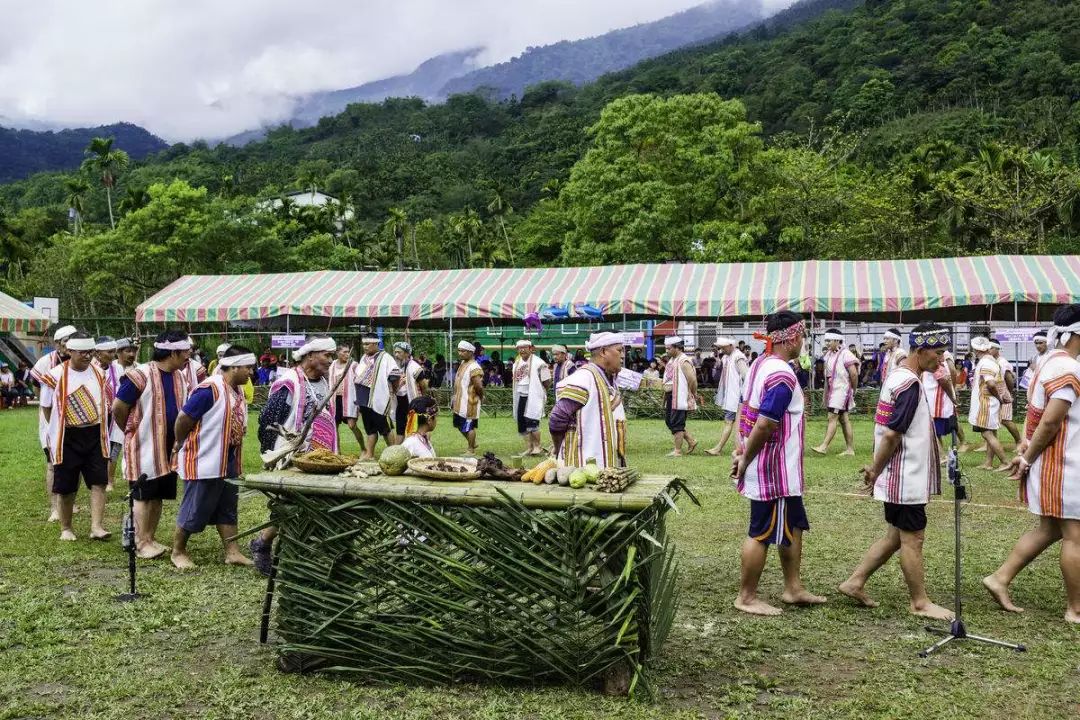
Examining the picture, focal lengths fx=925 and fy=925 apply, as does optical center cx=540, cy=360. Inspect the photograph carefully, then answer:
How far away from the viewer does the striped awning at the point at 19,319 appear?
1010 inches

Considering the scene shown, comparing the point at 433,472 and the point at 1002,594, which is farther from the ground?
the point at 433,472

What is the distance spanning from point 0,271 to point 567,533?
75.6 metres

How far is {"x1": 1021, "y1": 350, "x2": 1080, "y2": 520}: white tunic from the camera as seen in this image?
18.4ft

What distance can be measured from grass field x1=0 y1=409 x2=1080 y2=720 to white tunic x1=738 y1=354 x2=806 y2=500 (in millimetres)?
851

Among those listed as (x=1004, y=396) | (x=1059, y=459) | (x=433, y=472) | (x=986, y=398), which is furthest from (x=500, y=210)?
(x=433, y=472)

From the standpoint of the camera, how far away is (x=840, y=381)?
14.3 metres

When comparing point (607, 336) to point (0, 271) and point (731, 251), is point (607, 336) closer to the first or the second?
point (731, 251)

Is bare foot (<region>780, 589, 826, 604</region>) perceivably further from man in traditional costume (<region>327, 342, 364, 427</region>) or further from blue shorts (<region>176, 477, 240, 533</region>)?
man in traditional costume (<region>327, 342, 364, 427</region>)

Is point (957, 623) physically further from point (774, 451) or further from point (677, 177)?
point (677, 177)

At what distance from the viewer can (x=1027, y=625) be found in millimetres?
5707

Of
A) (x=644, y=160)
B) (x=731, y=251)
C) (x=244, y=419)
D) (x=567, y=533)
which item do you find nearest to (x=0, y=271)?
(x=644, y=160)

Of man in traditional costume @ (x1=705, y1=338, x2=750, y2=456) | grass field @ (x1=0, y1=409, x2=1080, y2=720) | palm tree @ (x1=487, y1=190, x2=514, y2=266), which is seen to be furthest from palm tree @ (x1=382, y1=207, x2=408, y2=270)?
grass field @ (x1=0, y1=409, x2=1080, y2=720)

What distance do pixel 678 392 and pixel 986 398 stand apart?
14.0 ft

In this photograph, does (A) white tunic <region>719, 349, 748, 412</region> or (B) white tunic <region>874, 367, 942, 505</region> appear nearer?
(B) white tunic <region>874, 367, 942, 505</region>
